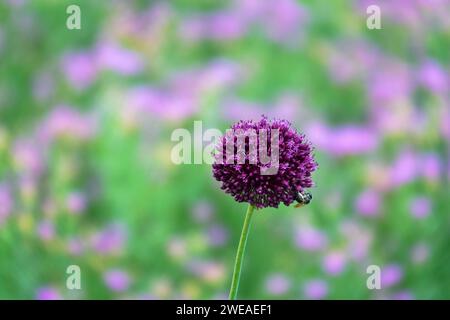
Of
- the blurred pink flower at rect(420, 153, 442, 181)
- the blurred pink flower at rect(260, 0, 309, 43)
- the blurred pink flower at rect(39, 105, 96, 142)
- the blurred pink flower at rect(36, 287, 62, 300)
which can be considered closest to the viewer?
the blurred pink flower at rect(36, 287, 62, 300)

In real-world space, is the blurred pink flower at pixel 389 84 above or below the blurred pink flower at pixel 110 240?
above

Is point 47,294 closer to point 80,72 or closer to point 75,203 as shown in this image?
point 75,203

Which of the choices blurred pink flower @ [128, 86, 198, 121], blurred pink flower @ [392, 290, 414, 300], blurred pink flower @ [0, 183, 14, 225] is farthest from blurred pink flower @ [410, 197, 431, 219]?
blurred pink flower @ [0, 183, 14, 225]

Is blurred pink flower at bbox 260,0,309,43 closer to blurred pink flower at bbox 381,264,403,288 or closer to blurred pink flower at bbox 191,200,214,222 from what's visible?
blurred pink flower at bbox 191,200,214,222

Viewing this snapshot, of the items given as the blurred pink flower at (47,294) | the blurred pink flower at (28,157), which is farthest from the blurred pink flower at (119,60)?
the blurred pink flower at (47,294)

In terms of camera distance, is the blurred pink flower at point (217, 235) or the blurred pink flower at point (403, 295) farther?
the blurred pink flower at point (217, 235)

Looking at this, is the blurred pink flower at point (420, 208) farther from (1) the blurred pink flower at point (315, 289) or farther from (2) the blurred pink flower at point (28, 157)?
(2) the blurred pink flower at point (28, 157)
